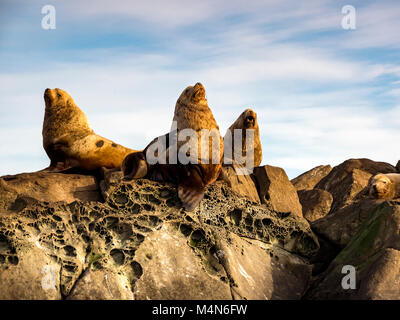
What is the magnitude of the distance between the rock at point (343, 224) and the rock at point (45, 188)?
11.5 ft

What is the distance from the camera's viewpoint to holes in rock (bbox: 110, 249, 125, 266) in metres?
8.05

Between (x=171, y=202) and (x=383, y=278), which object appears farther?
(x=171, y=202)

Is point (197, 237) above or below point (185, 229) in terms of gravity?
below

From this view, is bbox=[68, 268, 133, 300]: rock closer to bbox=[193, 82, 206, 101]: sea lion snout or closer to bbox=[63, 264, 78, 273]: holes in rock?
bbox=[63, 264, 78, 273]: holes in rock

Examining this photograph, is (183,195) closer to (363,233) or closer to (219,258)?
(219,258)

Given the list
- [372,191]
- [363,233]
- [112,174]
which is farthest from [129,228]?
[372,191]

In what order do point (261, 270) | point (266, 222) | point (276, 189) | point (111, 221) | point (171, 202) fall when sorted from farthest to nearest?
point (276, 189)
point (266, 222)
point (171, 202)
point (261, 270)
point (111, 221)

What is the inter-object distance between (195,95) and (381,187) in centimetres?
478

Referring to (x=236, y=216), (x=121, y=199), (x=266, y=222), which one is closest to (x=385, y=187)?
(x=266, y=222)

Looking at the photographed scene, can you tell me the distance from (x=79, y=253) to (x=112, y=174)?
2599 mm

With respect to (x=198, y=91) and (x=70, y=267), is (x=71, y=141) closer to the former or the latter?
(x=198, y=91)

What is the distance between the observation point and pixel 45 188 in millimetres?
10555

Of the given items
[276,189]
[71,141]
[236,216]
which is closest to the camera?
[236,216]

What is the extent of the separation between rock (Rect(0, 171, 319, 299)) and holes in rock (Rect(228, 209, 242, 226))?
Answer: 0.01 metres
